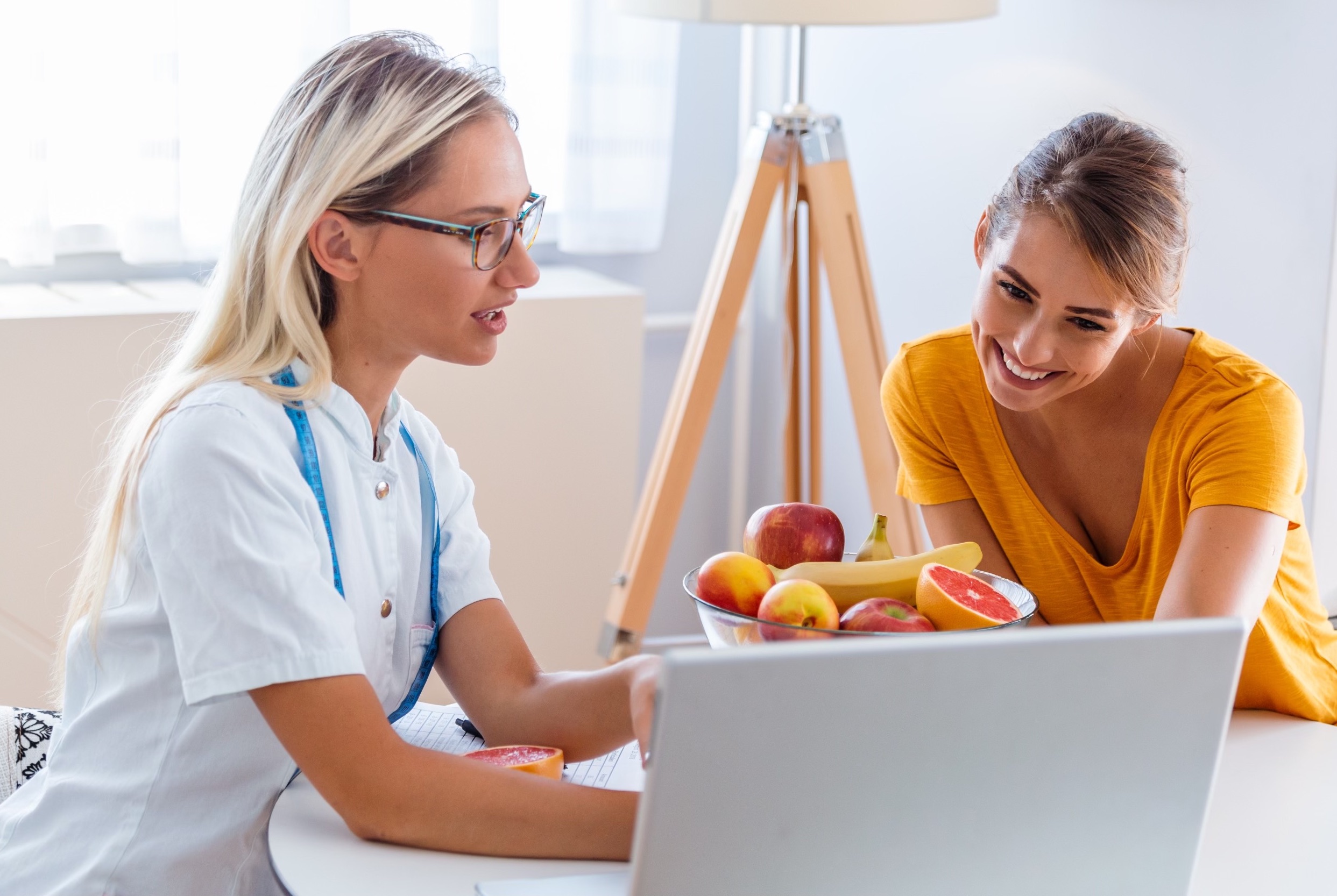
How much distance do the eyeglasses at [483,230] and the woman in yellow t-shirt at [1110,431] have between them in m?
0.49

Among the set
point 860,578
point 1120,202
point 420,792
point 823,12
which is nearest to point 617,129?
point 823,12

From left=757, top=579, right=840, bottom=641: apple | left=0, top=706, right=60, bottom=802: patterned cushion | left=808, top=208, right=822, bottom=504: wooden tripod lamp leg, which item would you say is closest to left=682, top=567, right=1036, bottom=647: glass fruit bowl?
left=757, top=579, right=840, bottom=641: apple

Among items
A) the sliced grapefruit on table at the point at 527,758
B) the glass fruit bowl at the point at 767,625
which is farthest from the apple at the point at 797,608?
the sliced grapefruit on table at the point at 527,758

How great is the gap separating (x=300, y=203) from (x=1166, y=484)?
0.89m

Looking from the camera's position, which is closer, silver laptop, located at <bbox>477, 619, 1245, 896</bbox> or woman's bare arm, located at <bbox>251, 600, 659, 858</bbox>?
silver laptop, located at <bbox>477, 619, 1245, 896</bbox>

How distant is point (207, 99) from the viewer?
2.36m

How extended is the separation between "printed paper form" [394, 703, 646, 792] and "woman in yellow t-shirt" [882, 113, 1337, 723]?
512 mm

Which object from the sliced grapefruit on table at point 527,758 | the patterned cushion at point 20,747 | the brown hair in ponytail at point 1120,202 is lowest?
the patterned cushion at point 20,747

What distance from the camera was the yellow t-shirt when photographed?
51.5 inches

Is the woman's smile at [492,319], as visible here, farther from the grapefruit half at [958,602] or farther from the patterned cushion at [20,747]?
the patterned cushion at [20,747]

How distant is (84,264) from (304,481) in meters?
1.57

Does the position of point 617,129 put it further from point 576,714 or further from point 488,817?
point 488,817

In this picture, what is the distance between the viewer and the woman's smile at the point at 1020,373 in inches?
53.4

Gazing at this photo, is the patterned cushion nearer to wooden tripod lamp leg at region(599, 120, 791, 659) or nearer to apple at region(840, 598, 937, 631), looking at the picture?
apple at region(840, 598, 937, 631)
